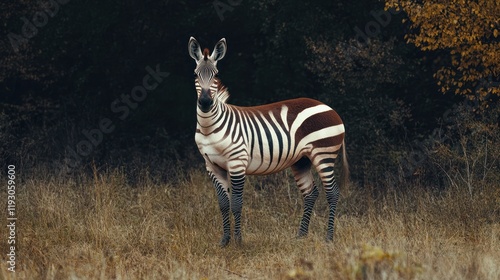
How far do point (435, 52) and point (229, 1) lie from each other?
4.27 m

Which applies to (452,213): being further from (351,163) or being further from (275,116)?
(351,163)

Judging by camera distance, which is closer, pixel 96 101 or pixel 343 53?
pixel 343 53

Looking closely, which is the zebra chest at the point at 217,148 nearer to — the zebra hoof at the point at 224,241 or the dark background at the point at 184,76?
the zebra hoof at the point at 224,241

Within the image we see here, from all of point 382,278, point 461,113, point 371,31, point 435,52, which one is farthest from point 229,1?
point 382,278

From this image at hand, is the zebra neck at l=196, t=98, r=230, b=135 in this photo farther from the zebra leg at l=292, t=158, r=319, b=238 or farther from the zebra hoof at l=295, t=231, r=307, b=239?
the zebra hoof at l=295, t=231, r=307, b=239

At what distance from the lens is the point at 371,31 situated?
17516 millimetres

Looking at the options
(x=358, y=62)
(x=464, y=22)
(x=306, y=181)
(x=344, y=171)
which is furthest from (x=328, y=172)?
(x=358, y=62)

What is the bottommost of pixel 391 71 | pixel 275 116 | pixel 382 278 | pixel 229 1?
pixel 382 278

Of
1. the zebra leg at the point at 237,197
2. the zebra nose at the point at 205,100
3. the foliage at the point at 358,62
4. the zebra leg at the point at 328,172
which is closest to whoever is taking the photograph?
the zebra nose at the point at 205,100

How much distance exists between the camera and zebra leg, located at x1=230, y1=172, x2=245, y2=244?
10.6 m

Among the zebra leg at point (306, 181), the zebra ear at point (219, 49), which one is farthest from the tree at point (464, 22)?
the zebra ear at point (219, 49)

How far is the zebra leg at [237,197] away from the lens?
34.9ft

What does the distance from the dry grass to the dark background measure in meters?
3.09

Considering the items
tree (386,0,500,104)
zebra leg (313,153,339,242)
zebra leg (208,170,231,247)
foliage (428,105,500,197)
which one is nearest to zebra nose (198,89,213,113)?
zebra leg (208,170,231,247)
